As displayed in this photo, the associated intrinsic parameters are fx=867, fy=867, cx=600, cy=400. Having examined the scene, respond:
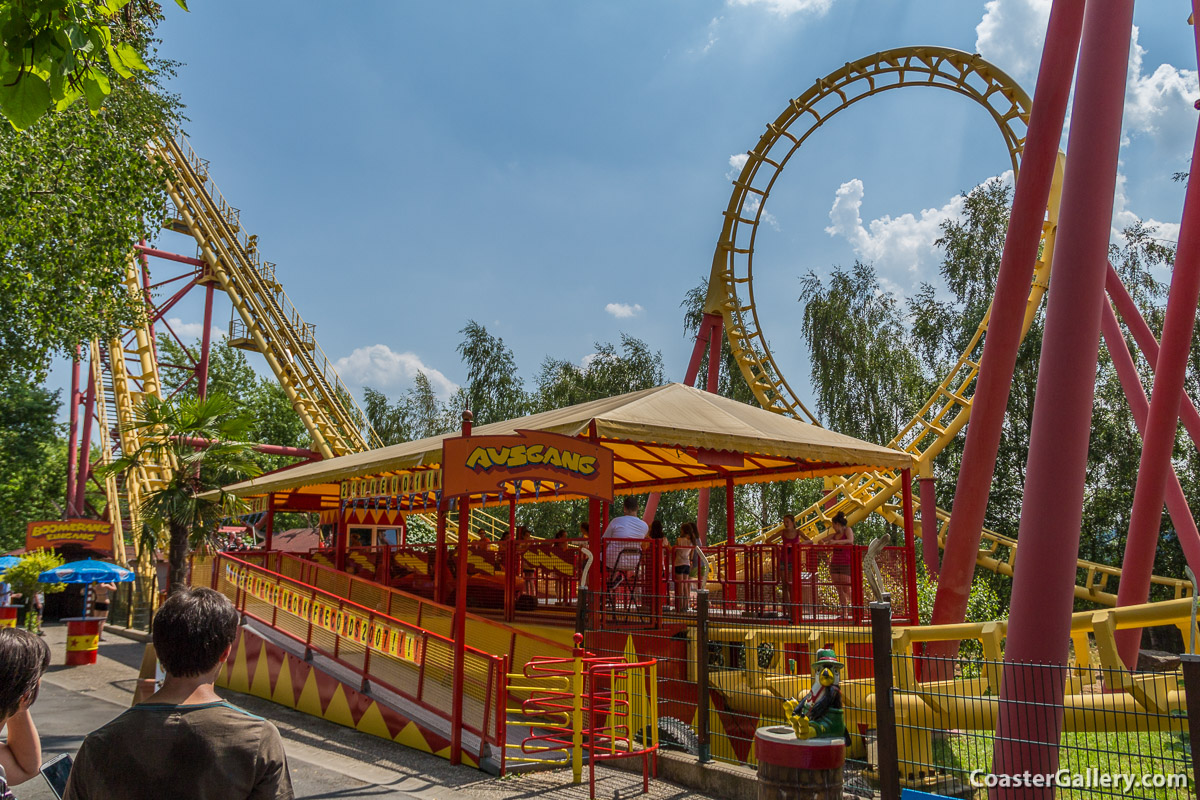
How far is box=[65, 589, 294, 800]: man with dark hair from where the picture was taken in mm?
2428

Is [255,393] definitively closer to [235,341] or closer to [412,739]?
[235,341]

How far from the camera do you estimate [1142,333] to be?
1418 centimetres

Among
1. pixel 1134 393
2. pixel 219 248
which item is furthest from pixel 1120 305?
pixel 219 248

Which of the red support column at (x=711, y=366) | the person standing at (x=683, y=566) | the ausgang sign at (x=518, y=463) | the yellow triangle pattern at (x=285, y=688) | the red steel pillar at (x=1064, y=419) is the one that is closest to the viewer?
the red steel pillar at (x=1064, y=419)

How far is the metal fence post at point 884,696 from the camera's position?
5625 millimetres

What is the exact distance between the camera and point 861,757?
8148 mm

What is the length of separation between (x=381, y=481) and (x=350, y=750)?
15.4 feet

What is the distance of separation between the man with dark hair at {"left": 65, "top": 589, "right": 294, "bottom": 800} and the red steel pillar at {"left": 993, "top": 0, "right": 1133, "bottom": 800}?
495cm

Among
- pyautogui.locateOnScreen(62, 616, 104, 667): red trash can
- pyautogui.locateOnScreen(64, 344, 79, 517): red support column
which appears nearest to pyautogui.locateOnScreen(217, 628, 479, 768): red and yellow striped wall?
pyautogui.locateOnScreen(62, 616, 104, 667): red trash can

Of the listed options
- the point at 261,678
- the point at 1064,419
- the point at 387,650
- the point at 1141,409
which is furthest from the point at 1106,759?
the point at 261,678

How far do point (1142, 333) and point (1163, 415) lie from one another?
455cm

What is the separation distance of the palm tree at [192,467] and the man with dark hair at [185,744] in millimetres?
11560

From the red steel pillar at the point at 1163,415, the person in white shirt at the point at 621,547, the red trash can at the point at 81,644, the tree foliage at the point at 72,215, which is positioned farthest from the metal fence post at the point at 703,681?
the tree foliage at the point at 72,215

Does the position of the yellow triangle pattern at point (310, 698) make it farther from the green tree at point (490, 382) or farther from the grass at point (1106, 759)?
the green tree at point (490, 382)
